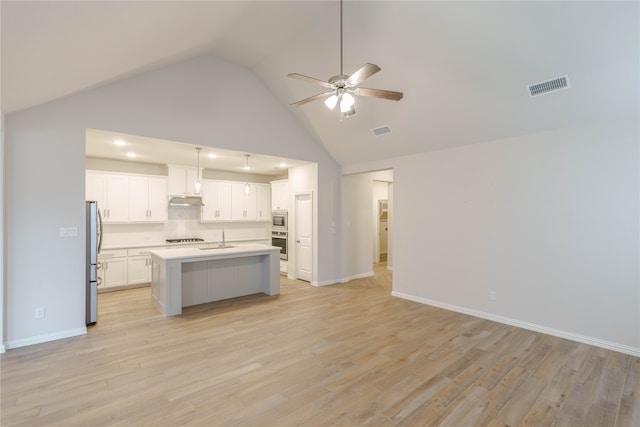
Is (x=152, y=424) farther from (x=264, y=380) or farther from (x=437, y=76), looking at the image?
(x=437, y=76)

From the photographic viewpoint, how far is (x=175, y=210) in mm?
7074

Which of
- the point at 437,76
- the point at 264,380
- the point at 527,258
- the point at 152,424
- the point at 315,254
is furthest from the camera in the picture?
the point at 315,254

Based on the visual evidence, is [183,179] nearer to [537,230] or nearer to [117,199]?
[117,199]

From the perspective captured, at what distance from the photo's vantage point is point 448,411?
235cm

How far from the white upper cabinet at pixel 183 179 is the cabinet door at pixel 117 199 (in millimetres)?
846

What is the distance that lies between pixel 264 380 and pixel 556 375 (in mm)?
2825

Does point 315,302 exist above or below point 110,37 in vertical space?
below

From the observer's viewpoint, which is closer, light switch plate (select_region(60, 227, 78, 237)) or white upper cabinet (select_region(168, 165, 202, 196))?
light switch plate (select_region(60, 227, 78, 237))

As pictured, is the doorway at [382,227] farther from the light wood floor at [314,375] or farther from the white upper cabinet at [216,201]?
the light wood floor at [314,375]

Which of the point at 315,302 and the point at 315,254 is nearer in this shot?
the point at 315,302

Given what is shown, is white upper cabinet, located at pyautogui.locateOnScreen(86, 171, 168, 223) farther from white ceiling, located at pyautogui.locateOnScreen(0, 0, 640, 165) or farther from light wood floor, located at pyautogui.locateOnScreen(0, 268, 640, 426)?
white ceiling, located at pyautogui.locateOnScreen(0, 0, 640, 165)

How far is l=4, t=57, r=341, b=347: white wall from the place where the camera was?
3418 millimetres

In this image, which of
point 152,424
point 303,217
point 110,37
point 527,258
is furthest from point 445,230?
point 110,37

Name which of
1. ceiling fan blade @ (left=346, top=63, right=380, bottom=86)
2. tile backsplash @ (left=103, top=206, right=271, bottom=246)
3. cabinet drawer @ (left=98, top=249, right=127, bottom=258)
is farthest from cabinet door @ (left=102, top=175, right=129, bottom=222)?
ceiling fan blade @ (left=346, top=63, right=380, bottom=86)
